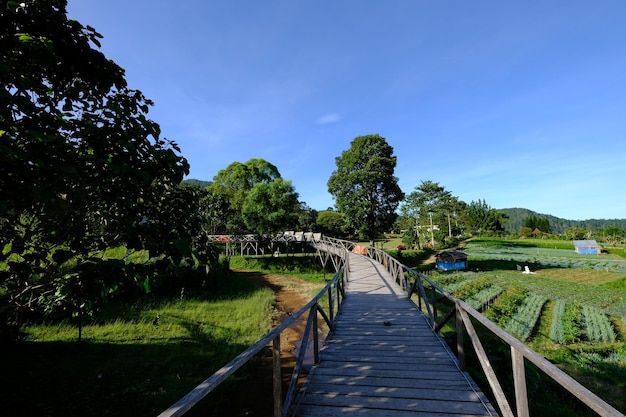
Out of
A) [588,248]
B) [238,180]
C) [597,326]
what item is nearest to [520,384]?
[597,326]

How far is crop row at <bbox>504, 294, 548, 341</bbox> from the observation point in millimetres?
11572

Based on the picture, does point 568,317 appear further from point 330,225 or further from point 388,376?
point 330,225

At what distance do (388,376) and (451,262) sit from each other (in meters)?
27.9

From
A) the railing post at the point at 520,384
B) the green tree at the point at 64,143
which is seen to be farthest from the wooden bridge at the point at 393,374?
the green tree at the point at 64,143

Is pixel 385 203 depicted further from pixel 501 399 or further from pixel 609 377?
pixel 501 399

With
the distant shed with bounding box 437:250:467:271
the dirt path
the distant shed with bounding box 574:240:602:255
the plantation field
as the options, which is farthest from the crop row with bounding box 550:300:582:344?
the distant shed with bounding box 574:240:602:255

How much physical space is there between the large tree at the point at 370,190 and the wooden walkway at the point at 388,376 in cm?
1803

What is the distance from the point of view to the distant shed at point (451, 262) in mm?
28297

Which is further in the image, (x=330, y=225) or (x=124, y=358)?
(x=330, y=225)

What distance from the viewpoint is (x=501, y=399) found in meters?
2.98

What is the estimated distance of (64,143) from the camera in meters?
2.37

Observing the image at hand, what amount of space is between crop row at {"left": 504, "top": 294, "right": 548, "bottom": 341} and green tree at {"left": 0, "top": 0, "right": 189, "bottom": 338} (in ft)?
45.1

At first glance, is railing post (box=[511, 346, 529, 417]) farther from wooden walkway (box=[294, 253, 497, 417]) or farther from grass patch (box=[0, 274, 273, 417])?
grass patch (box=[0, 274, 273, 417])

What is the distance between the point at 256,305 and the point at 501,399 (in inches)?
492
